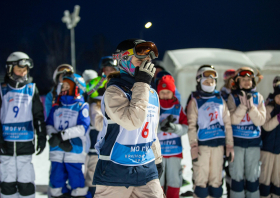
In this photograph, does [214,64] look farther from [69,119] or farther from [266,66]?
[69,119]

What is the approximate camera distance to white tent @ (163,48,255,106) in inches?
438

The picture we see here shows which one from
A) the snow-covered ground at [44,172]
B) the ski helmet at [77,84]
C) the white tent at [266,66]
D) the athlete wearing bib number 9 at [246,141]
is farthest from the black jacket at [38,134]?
the white tent at [266,66]

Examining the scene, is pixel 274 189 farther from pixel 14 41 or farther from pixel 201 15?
pixel 14 41

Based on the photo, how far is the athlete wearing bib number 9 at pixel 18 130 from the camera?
3.25 meters

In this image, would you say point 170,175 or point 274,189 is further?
point 274,189

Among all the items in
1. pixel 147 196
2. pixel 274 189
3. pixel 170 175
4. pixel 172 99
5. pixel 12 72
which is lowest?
pixel 274 189

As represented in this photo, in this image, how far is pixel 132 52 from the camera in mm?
1969

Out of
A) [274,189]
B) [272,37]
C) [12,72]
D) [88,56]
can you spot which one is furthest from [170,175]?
[88,56]

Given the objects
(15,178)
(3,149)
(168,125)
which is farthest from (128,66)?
(15,178)

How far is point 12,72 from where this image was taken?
3.43 meters

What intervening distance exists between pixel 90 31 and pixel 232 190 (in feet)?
64.4

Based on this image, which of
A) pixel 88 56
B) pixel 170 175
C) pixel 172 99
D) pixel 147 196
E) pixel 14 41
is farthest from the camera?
pixel 88 56

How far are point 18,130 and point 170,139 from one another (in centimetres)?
221

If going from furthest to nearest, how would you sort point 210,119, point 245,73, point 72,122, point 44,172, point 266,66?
point 266,66
point 44,172
point 245,73
point 72,122
point 210,119
